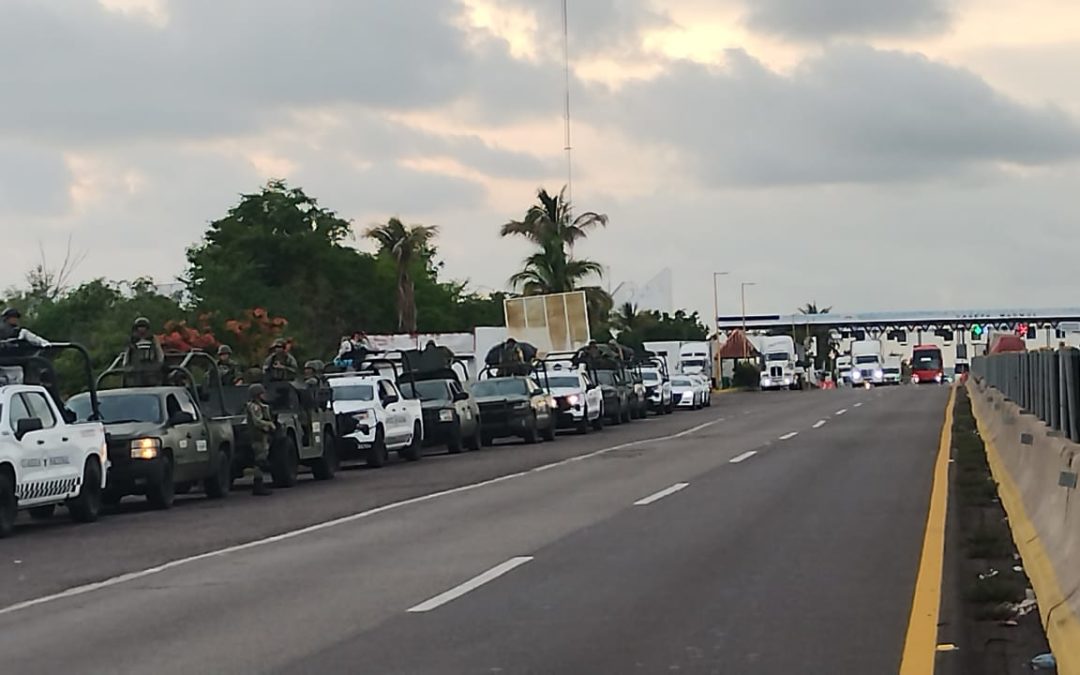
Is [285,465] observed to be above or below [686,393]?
below

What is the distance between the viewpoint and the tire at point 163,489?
21.9 m

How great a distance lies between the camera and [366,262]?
78562mm

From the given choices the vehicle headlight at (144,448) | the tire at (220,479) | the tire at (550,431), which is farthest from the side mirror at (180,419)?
the tire at (550,431)

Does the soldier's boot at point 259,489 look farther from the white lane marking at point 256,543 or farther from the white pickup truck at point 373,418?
the white pickup truck at point 373,418

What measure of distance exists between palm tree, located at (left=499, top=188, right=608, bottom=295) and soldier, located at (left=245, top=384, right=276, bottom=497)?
147ft

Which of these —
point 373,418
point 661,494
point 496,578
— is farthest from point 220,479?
point 496,578

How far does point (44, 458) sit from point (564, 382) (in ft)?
84.4

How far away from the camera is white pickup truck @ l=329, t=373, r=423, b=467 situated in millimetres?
30016

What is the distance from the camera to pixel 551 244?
229ft

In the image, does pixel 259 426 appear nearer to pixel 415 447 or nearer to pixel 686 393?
pixel 415 447

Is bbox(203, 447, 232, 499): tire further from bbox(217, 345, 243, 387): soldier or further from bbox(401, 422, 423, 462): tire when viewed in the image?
bbox(401, 422, 423, 462): tire

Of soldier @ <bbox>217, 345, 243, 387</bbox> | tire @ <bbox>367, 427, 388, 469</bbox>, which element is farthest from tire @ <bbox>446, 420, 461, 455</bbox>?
soldier @ <bbox>217, 345, 243, 387</bbox>

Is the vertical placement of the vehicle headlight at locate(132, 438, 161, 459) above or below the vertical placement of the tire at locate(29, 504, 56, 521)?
above

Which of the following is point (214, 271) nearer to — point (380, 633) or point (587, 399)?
point (587, 399)
